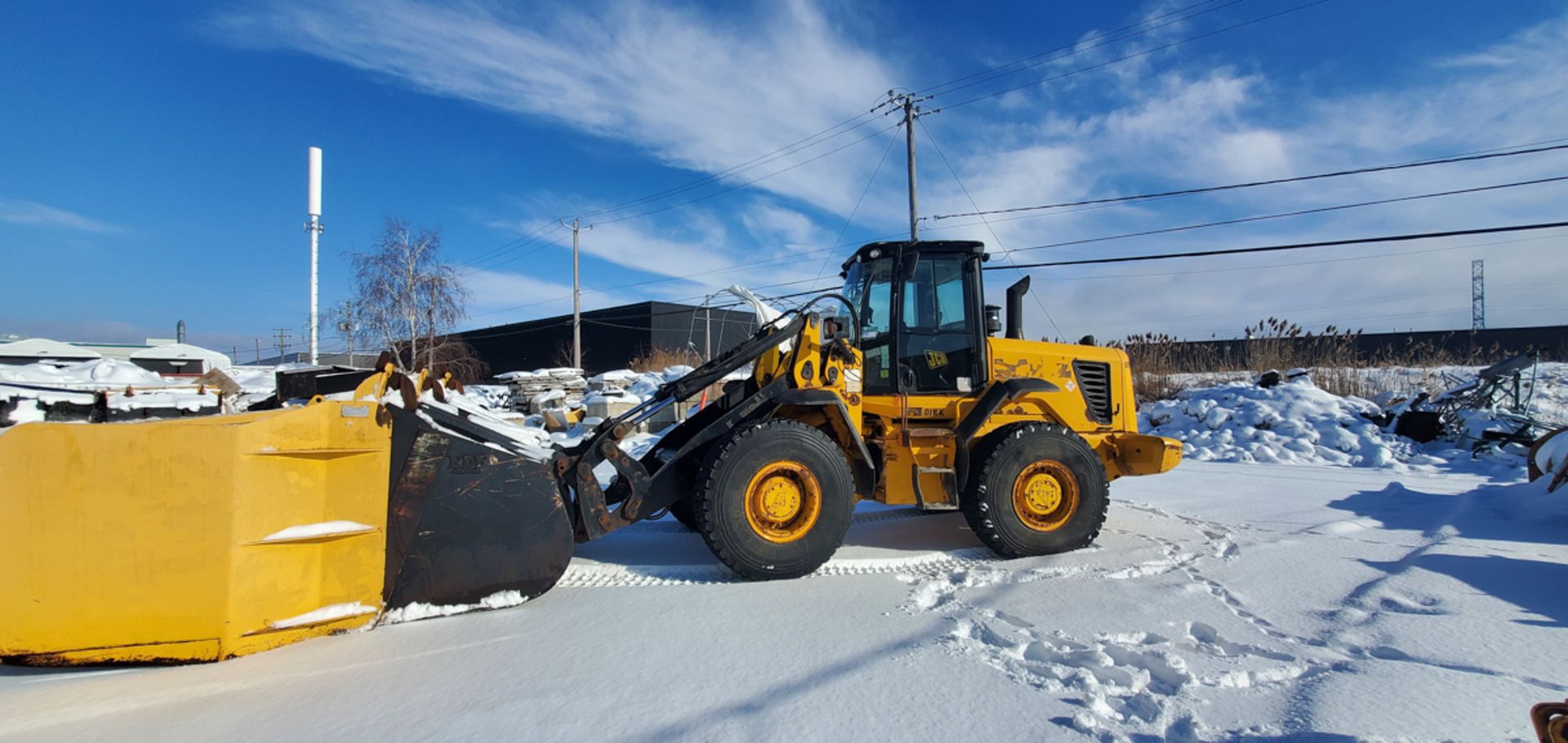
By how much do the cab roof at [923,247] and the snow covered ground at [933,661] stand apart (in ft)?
7.17

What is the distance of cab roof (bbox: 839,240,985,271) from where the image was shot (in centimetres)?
514

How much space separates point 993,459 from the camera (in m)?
4.68

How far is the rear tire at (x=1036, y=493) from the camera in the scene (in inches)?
183

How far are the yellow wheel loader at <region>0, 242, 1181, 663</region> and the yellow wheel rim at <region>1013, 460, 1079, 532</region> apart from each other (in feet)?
0.04

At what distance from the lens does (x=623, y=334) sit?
35156 millimetres

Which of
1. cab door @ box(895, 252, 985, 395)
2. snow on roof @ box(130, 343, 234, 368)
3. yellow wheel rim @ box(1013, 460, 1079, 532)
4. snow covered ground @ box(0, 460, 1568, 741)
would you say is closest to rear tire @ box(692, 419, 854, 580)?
snow covered ground @ box(0, 460, 1568, 741)

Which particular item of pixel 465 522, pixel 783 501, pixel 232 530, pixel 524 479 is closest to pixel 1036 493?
pixel 783 501

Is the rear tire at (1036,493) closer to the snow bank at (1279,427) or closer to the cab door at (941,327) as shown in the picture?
the cab door at (941,327)

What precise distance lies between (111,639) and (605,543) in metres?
2.71

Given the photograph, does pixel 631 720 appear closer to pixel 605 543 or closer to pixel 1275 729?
pixel 1275 729

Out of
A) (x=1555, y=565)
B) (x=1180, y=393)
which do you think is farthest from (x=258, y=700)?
(x=1180, y=393)

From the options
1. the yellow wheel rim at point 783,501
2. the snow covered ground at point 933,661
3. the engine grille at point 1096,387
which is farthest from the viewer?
the engine grille at point 1096,387

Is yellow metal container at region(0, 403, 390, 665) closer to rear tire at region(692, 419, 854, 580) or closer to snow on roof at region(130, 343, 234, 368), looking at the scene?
rear tire at region(692, 419, 854, 580)

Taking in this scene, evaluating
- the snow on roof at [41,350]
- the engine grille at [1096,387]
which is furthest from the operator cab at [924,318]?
the snow on roof at [41,350]
